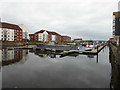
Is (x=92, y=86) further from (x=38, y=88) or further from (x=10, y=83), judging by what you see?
(x=10, y=83)

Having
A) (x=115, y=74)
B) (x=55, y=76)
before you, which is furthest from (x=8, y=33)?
(x=115, y=74)

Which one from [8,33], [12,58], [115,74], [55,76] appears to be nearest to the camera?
[55,76]

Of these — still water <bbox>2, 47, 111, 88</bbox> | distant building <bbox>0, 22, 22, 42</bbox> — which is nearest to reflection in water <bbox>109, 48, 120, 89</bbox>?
still water <bbox>2, 47, 111, 88</bbox>

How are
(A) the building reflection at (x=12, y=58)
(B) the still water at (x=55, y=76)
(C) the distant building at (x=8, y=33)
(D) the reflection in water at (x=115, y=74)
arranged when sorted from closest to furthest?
1. (B) the still water at (x=55, y=76)
2. (D) the reflection in water at (x=115, y=74)
3. (A) the building reflection at (x=12, y=58)
4. (C) the distant building at (x=8, y=33)

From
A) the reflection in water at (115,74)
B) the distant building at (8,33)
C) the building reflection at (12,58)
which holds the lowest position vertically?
the reflection in water at (115,74)

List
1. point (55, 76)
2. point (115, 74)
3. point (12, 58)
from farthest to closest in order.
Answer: point (12, 58) < point (115, 74) < point (55, 76)

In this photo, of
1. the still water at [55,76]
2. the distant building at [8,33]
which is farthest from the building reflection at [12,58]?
the distant building at [8,33]

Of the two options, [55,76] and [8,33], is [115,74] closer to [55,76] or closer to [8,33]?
[55,76]

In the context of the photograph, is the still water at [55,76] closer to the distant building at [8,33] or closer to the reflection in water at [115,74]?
the reflection in water at [115,74]

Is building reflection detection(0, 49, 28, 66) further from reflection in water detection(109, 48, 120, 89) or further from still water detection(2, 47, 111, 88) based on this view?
reflection in water detection(109, 48, 120, 89)

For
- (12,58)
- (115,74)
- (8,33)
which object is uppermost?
(8,33)

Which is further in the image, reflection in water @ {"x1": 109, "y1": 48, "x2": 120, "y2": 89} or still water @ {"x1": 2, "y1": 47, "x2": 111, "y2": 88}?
reflection in water @ {"x1": 109, "y1": 48, "x2": 120, "y2": 89}

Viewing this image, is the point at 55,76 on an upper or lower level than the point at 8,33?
lower

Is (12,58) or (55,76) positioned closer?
(55,76)
